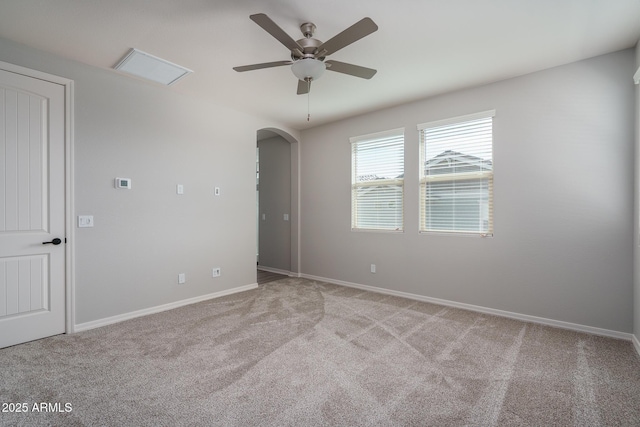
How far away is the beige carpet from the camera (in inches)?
70.6

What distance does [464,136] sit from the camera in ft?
12.5

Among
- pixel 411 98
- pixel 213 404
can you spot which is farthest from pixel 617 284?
pixel 213 404

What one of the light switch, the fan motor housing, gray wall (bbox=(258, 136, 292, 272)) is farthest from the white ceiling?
gray wall (bbox=(258, 136, 292, 272))

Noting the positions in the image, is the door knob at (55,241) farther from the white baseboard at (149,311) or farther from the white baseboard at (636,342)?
the white baseboard at (636,342)

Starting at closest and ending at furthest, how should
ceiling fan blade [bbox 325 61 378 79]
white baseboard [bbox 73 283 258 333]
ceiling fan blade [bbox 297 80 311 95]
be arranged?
1. ceiling fan blade [bbox 325 61 378 79]
2. ceiling fan blade [bbox 297 80 311 95]
3. white baseboard [bbox 73 283 258 333]

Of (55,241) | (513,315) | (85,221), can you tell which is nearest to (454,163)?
(513,315)

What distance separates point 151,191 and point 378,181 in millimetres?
3119

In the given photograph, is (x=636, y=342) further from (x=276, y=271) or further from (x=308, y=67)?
(x=276, y=271)

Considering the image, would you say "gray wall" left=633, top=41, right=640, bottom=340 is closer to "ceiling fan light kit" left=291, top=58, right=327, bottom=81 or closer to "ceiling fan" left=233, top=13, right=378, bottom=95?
"ceiling fan" left=233, top=13, right=378, bottom=95

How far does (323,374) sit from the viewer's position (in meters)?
2.23

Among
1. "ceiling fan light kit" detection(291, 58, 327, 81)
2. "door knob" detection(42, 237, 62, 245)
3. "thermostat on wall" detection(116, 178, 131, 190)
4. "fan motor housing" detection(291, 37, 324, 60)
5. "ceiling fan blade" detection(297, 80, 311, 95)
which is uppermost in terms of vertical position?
"fan motor housing" detection(291, 37, 324, 60)

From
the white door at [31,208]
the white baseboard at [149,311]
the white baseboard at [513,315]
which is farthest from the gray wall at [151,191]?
the white baseboard at [513,315]

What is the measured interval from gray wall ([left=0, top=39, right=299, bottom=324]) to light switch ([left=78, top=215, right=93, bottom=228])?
0.05 m

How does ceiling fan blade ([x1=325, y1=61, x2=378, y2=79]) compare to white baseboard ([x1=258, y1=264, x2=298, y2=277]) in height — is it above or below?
above
